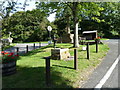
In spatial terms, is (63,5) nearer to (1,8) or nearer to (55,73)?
(1,8)

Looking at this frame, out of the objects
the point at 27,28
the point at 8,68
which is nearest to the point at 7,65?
the point at 8,68

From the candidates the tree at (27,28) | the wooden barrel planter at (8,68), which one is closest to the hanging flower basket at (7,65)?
the wooden barrel planter at (8,68)

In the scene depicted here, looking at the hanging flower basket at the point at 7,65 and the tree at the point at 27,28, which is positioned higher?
the tree at the point at 27,28

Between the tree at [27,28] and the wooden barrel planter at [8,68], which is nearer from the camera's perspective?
the wooden barrel planter at [8,68]

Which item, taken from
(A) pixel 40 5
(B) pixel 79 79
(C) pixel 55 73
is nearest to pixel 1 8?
(A) pixel 40 5

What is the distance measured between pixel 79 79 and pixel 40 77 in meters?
1.50

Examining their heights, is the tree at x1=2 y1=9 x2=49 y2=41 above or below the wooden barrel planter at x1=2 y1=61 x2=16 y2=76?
above

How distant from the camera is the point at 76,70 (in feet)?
17.8


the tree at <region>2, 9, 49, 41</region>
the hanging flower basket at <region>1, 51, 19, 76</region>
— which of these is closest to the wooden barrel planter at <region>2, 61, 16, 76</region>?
the hanging flower basket at <region>1, 51, 19, 76</region>

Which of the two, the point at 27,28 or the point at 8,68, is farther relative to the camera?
the point at 27,28

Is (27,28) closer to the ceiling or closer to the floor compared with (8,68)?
closer to the ceiling

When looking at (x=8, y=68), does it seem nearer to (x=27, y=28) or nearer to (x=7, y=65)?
(x=7, y=65)

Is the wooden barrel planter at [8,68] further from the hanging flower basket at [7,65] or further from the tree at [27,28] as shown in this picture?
the tree at [27,28]

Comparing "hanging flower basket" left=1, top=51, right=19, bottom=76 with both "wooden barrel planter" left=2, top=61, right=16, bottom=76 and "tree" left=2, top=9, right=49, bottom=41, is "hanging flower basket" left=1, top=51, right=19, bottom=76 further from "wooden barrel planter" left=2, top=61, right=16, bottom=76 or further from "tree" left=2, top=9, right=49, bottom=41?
"tree" left=2, top=9, right=49, bottom=41
